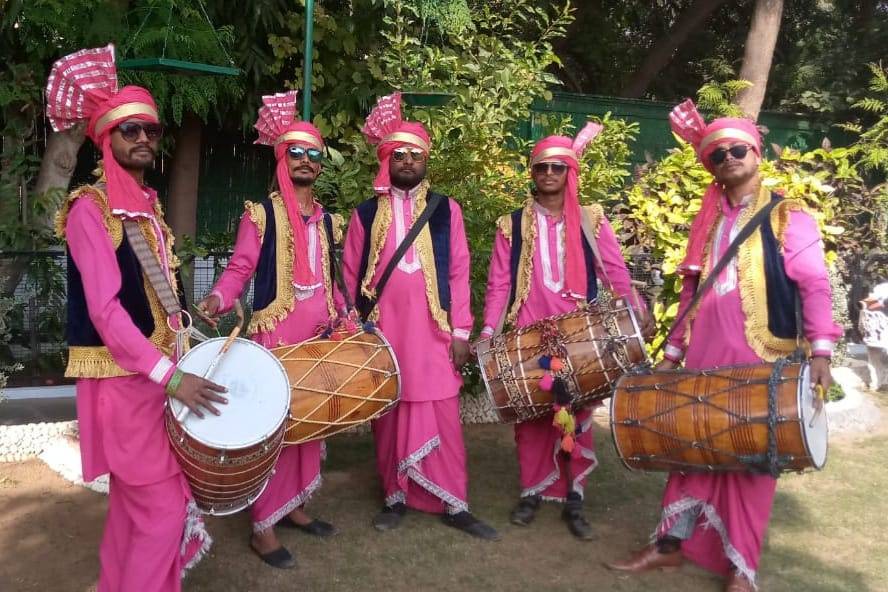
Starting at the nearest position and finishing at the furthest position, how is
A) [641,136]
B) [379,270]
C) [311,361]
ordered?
[311,361]
[379,270]
[641,136]

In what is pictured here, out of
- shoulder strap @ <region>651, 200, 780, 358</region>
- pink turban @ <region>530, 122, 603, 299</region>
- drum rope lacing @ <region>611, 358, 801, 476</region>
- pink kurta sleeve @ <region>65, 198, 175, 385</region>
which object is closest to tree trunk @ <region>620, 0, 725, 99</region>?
pink turban @ <region>530, 122, 603, 299</region>

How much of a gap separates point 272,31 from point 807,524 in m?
6.00

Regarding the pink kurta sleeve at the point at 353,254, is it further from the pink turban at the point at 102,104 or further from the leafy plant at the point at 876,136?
the leafy plant at the point at 876,136

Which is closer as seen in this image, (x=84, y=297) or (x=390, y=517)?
(x=84, y=297)

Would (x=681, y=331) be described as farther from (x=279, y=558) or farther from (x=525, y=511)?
(x=279, y=558)

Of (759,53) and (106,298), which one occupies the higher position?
(759,53)

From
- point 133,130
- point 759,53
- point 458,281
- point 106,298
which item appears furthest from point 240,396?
point 759,53

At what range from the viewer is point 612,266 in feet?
14.6

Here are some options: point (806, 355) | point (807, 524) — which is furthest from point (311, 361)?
point (807, 524)

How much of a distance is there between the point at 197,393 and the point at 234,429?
18 cm

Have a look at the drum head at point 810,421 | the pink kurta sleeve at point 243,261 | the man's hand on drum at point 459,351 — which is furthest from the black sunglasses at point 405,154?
the drum head at point 810,421

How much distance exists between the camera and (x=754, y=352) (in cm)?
359

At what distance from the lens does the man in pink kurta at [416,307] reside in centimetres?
437

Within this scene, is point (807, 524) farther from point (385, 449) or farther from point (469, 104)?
point (469, 104)
